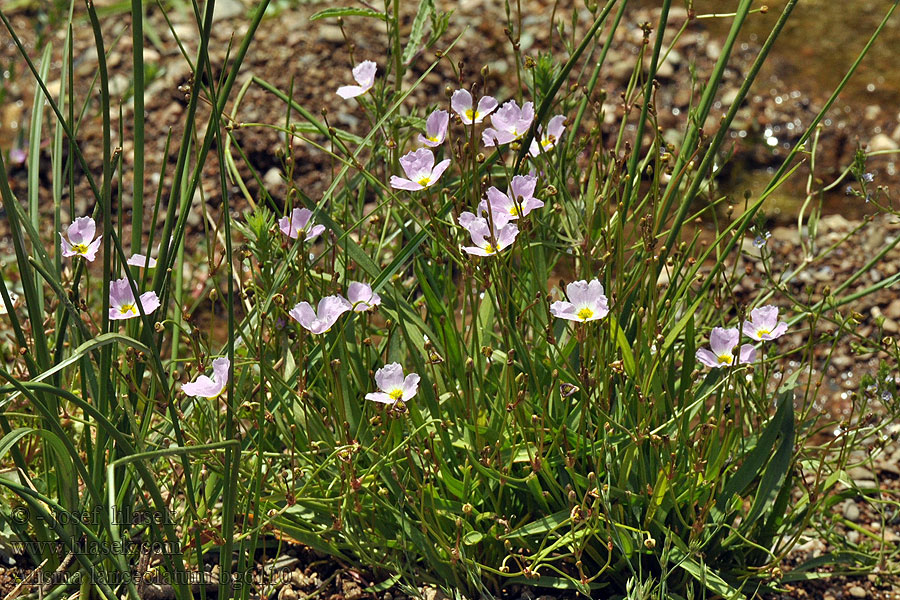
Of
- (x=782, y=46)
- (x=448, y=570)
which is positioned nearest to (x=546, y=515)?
(x=448, y=570)

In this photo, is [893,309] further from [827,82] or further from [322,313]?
[322,313]

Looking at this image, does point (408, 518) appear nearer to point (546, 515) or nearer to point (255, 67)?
point (546, 515)

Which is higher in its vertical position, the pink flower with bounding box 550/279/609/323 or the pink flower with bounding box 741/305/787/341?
the pink flower with bounding box 550/279/609/323

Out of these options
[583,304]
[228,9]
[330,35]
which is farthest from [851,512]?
[228,9]

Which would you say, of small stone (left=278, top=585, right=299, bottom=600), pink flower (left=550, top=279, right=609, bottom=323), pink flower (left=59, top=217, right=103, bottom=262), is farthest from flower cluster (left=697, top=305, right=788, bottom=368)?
pink flower (left=59, top=217, right=103, bottom=262)

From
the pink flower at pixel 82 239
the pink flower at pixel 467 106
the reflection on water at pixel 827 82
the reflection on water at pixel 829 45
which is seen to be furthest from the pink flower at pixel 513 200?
the reflection on water at pixel 829 45

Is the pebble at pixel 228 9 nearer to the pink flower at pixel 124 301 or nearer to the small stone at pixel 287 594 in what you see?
the pink flower at pixel 124 301

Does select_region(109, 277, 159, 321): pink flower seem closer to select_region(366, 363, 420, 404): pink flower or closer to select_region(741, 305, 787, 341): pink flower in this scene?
select_region(366, 363, 420, 404): pink flower
